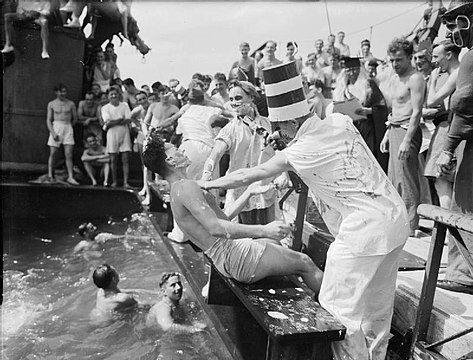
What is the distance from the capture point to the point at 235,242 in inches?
129

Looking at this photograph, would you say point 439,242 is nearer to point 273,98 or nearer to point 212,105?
point 273,98

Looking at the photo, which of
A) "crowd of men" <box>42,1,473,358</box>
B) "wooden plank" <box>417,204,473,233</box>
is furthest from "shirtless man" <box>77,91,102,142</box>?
"wooden plank" <box>417,204,473,233</box>

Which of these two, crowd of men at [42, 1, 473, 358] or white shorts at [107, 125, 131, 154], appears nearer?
crowd of men at [42, 1, 473, 358]

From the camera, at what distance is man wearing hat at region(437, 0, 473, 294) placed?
2.90 meters

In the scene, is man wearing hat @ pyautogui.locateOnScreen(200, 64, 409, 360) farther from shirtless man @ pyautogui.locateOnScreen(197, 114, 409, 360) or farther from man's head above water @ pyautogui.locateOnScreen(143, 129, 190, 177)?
man's head above water @ pyautogui.locateOnScreen(143, 129, 190, 177)

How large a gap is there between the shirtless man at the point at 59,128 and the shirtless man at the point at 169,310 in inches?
214

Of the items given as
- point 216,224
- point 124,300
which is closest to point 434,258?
point 216,224

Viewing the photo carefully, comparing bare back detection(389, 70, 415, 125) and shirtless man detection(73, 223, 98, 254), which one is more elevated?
bare back detection(389, 70, 415, 125)

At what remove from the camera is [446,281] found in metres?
3.17

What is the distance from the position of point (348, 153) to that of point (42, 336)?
138 inches

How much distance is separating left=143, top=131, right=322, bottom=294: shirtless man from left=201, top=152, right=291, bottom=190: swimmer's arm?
25cm

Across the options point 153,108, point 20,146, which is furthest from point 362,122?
point 20,146

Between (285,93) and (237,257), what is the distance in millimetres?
1184

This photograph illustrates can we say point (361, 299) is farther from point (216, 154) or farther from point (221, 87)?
point (221, 87)
